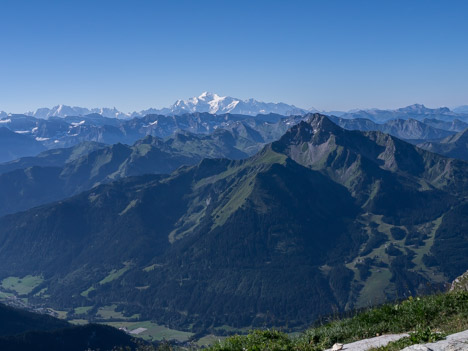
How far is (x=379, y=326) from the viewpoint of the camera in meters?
22.4

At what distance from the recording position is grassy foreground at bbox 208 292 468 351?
21203mm

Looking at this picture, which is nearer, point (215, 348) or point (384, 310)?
point (215, 348)

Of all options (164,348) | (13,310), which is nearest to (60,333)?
(13,310)

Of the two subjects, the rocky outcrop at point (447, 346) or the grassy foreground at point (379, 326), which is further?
the grassy foreground at point (379, 326)

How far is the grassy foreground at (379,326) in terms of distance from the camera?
2120 cm

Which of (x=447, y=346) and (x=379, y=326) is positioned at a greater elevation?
(x=447, y=346)

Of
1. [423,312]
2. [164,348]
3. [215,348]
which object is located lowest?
[164,348]

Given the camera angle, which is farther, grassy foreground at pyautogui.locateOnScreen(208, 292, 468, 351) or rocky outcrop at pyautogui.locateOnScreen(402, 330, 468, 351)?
grassy foreground at pyautogui.locateOnScreen(208, 292, 468, 351)

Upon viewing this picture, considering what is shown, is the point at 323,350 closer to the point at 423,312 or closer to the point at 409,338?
the point at 409,338

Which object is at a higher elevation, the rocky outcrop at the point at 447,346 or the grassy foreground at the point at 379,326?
the rocky outcrop at the point at 447,346

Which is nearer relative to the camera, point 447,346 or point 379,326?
point 447,346

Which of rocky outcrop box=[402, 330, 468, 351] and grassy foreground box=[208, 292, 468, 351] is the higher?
rocky outcrop box=[402, 330, 468, 351]

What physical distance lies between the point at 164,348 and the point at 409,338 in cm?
1586

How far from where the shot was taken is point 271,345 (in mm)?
20844
